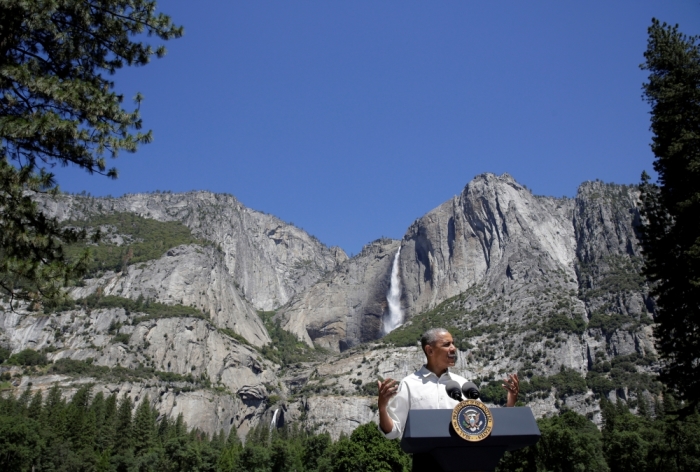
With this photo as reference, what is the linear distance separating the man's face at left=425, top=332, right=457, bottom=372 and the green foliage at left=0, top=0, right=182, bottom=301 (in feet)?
34.4

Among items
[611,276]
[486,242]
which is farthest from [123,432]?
[486,242]

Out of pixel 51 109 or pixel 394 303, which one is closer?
pixel 51 109

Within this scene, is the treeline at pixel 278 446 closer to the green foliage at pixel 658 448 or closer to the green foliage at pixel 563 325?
the green foliage at pixel 658 448

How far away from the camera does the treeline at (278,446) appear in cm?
5153

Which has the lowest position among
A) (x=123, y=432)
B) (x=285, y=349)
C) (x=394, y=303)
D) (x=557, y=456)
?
(x=123, y=432)

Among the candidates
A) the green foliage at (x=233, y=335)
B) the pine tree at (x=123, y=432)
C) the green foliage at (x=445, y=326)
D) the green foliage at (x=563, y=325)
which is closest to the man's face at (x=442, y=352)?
the pine tree at (x=123, y=432)

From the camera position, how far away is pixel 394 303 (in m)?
184

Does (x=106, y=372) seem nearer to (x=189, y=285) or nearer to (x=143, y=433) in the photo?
(x=143, y=433)

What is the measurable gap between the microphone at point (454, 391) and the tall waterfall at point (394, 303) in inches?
6851

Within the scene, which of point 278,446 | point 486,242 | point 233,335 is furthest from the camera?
point 486,242

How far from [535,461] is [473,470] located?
53340mm

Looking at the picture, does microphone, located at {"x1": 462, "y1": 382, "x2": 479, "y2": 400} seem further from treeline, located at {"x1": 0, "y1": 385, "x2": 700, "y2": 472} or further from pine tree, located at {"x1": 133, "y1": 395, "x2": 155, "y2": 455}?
pine tree, located at {"x1": 133, "y1": 395, "x2": 155, "y2": 455}

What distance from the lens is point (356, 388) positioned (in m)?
125

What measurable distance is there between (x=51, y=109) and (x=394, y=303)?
569ft
